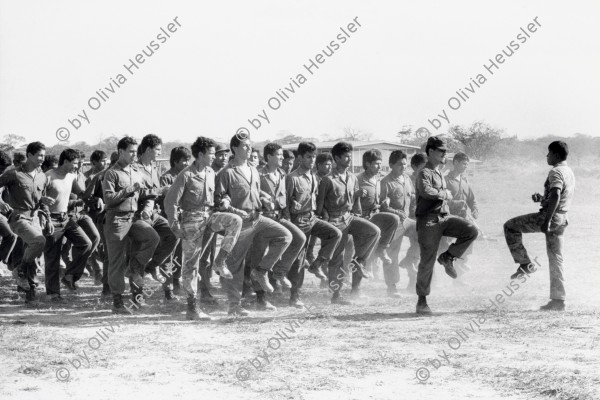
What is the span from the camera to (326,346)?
6938 millimetres

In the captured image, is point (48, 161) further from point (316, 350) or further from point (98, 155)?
point (316, 350)

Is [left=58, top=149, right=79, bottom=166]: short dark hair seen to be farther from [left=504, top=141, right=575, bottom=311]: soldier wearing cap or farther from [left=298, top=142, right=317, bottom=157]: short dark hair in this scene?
[left=504, top=141, right=575, bottom=311]: soldier wearing cap

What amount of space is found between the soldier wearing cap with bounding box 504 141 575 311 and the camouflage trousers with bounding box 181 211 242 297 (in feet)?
10.7

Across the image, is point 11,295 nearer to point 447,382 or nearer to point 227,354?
point 227,354

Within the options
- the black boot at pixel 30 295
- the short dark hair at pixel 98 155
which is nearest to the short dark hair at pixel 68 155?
the short dark hair at pixel 98 155

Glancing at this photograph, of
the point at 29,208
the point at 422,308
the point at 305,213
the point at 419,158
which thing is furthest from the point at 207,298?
the point at 419,158

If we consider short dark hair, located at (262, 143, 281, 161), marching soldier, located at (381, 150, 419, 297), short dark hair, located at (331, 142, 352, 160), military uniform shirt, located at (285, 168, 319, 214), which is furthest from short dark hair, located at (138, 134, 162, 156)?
marching soldier, located at (381, 150, 419, 297)

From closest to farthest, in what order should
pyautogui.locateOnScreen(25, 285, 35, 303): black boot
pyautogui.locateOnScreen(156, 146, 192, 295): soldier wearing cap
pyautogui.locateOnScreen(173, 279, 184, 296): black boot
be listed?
pyautogui.locateOnScreen(25, 285, 35, 303): black boot → pyautogui.locateOnScreen(156, 146, 192, 295): soldier wearing cap → pyautogui.locateOnScreen(173, 279, 184, 296): black boot

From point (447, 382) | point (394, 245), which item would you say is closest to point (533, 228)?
point (394, 245)

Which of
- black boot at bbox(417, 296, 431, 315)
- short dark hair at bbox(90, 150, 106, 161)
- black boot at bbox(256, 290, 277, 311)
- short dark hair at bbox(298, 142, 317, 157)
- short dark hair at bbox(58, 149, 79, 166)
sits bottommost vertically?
black boot at bbox(256, 290, 277, 311)

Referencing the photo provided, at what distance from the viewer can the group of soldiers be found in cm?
859

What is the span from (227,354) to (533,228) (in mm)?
4092

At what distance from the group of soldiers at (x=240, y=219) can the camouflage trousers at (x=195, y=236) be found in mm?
13

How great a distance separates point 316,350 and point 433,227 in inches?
102
